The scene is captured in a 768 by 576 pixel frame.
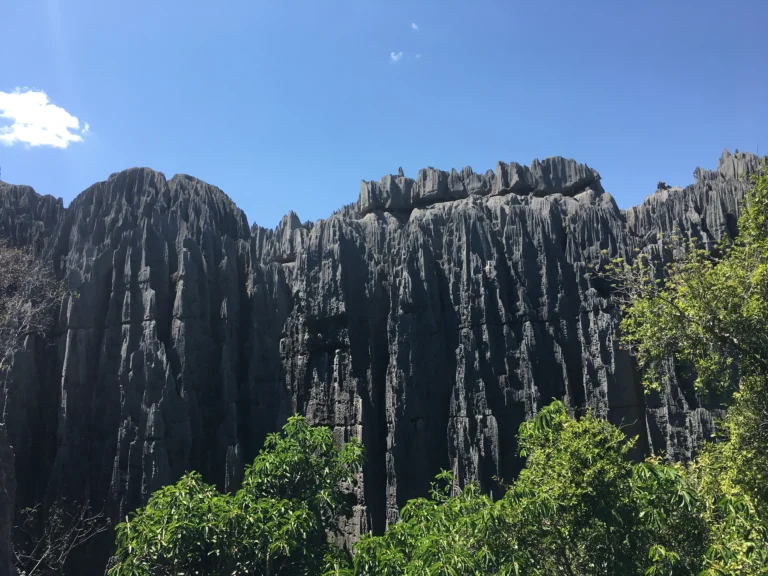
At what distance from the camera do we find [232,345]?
117ft

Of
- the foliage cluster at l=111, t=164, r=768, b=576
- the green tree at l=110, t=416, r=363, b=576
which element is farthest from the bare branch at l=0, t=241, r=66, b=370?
the foliage cluster at l=111, t=164, r=768, b=576

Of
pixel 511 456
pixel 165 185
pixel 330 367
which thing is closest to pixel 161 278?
pixel 165 185

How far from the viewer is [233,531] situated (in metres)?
12.7

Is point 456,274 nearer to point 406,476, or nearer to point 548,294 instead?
point 548,294

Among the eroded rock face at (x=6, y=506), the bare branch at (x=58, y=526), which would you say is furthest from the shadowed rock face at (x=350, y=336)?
the eroded rock face at (x=6, y=506)

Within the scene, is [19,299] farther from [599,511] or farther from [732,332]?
[732,332]

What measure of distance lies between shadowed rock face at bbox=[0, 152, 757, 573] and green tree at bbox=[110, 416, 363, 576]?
17.3 metres

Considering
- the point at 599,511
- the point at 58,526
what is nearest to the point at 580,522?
the point at 599,511

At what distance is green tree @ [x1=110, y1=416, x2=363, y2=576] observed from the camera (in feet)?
40.0

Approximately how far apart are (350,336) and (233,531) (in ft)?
71.2

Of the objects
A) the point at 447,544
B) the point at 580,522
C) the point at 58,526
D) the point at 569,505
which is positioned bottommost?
the point at 58,526

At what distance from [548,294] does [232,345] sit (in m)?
18.6

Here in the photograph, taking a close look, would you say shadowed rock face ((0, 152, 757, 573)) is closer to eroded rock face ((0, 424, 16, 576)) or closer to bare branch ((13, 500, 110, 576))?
bare branch ((13, 500, 110, 576))

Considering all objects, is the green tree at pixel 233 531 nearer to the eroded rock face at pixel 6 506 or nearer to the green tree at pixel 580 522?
the green tree at pixel 580 522
